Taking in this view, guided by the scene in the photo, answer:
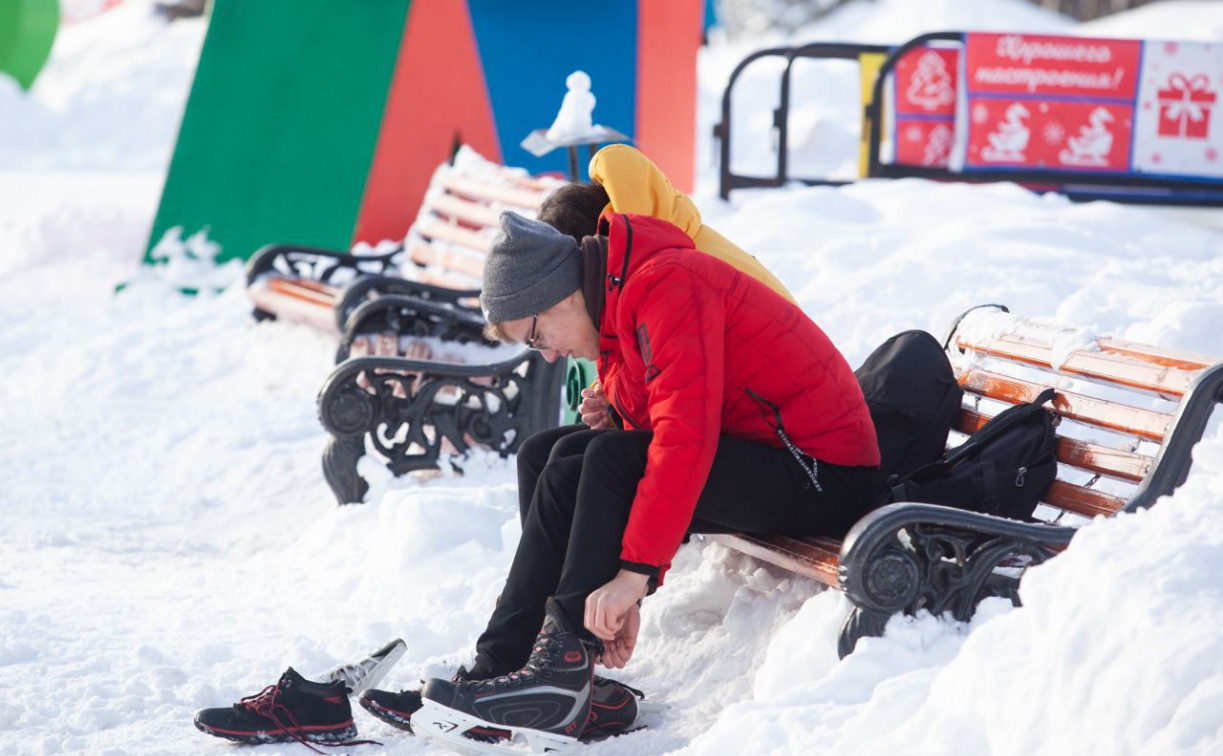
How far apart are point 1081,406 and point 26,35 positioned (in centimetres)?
1986

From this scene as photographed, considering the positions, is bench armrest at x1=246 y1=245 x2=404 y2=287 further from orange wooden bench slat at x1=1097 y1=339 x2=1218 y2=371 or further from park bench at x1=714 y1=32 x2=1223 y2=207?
orange wooden bench slat at x1=1097 y1=339 x2=1218 y2=371

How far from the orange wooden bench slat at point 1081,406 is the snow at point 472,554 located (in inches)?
5.3

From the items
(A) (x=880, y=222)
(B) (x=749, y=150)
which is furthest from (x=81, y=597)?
(B) (x=749, y=150)

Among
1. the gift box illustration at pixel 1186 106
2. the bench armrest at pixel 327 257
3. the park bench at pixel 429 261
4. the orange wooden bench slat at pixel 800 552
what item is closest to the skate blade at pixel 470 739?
the orange wooden bench slat at pixel 800 552

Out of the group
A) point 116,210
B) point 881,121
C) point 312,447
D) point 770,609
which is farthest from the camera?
point 116,210

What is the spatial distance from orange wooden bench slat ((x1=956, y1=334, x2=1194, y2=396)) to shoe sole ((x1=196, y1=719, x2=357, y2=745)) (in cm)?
200

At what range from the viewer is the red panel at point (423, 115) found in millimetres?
10570

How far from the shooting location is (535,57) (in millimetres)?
10883

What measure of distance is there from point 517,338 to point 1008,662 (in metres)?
1.37

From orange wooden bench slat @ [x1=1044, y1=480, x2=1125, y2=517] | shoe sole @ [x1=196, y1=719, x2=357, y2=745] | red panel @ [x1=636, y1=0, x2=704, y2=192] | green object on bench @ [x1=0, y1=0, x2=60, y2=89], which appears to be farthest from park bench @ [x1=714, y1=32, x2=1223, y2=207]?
green object on bench @ [x1=0, y1=0, x2=60, y2=89]

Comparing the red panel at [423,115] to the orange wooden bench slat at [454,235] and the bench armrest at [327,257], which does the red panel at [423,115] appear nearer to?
the bench armrest at [327,257]

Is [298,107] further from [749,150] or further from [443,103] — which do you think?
[749,150]

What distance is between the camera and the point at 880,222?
793 centimetres

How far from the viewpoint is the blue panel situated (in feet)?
35.5
